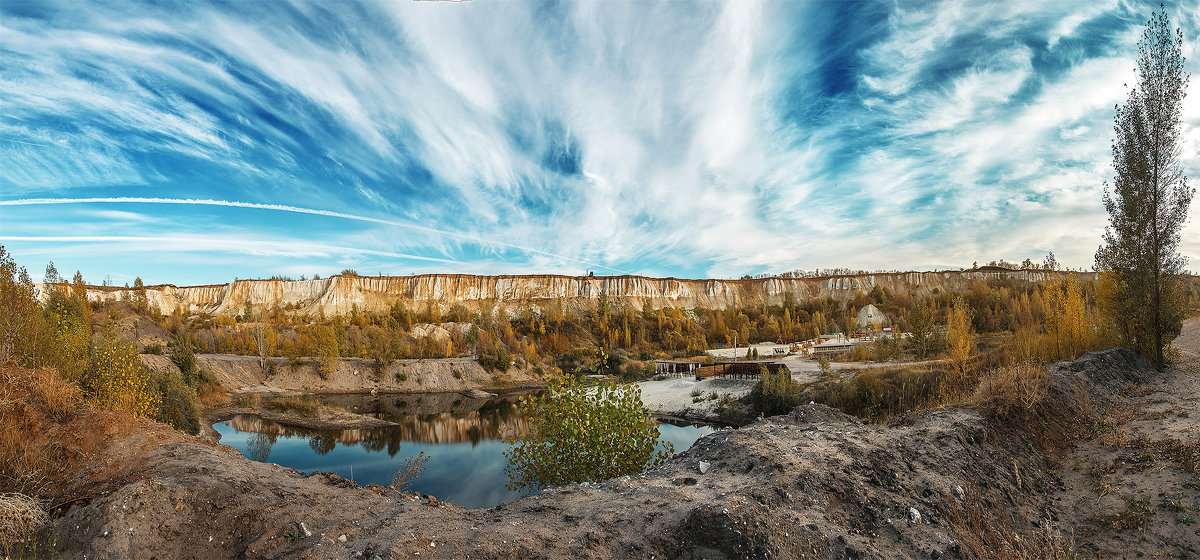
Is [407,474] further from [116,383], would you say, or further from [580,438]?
[116,383]

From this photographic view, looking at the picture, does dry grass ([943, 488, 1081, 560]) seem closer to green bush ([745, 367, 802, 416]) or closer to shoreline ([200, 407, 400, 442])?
green bush ([745, 367, 802, 416])

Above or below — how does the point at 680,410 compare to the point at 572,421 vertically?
below

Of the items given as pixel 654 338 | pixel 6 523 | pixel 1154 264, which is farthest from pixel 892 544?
pixel 654 338

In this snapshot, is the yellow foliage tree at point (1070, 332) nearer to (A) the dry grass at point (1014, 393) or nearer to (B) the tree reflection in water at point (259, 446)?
(A) the dry grass at point (1014, 393)

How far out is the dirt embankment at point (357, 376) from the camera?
35812mm

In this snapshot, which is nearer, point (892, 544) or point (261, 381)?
point (892, 544)

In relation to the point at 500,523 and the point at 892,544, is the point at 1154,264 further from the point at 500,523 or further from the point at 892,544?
the point at 500,523

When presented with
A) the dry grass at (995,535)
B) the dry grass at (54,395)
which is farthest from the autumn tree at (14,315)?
the dry grass at (995,535)

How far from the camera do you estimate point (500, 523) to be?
13.7ft

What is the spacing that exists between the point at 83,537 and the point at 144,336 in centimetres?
5420

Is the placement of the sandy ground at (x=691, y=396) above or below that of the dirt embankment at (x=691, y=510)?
below

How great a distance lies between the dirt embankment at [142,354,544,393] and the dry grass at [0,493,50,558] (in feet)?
113

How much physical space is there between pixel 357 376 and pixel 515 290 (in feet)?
190

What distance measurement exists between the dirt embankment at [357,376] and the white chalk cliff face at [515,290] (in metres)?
45.1
